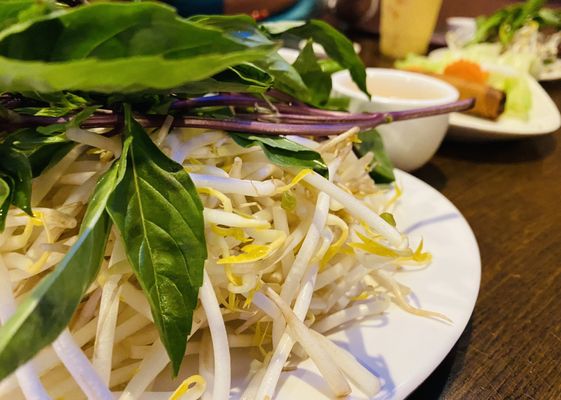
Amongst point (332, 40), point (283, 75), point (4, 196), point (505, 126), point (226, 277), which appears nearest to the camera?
point (4, 196)

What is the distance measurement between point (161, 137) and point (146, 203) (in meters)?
0.15

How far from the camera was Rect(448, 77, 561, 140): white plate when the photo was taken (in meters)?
1.60

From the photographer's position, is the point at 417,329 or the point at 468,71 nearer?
the point at 417,329

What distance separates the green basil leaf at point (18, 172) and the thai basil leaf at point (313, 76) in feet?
1.79

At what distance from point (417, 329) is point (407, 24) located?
7.35 ft

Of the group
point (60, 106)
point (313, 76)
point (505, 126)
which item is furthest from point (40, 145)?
point (505, 126)

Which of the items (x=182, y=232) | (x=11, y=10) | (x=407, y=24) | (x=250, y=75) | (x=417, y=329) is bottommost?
(x=407, y=24)

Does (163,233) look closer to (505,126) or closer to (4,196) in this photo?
(4,196)

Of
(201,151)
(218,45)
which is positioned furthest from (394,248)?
(218,45)

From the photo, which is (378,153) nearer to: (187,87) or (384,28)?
(187,87)

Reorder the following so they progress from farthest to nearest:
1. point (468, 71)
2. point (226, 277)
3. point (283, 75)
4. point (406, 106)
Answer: point (468, 71) < point (406, 106) < point (283, 75) < point (226, 277)

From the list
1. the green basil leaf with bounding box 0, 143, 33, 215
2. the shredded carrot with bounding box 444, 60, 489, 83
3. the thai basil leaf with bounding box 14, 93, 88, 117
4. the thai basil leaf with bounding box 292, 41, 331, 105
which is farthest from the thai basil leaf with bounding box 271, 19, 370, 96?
the shredded carrot with bounding box 444, 60, 489, 83

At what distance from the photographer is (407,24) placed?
2.67 m

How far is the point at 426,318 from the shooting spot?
2.54 feet
